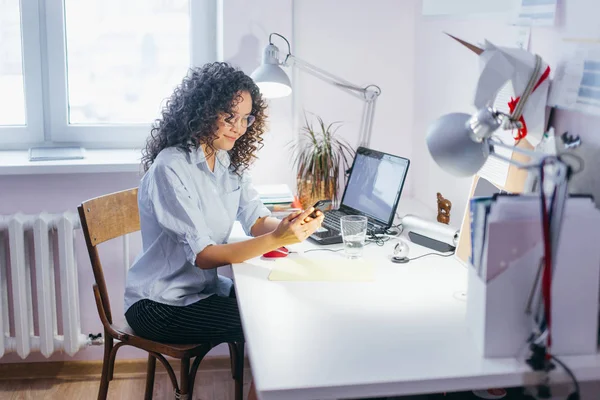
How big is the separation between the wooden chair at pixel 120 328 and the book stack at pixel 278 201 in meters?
0.46

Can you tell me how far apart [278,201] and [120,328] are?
712mm

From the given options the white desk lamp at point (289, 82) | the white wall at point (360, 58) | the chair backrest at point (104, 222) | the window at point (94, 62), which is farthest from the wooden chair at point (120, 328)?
the white wall at point (360, 58)

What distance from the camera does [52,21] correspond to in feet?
9.19

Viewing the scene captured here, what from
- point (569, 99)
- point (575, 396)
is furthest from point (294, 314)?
point (569, 99)

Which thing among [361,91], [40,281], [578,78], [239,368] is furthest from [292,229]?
[40,281]

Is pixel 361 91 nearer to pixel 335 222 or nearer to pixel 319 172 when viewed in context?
pixel 319 172

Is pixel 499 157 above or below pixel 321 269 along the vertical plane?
above

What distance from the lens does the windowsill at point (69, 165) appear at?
2.61 metres

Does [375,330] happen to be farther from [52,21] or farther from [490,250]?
[52,21]

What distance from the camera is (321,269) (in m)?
1.87

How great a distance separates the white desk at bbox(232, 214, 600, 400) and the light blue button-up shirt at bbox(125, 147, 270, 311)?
23cm

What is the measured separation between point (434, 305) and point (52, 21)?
1.96 meters

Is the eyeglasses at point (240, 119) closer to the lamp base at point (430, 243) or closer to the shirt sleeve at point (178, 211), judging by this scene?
the shirt sleeve at point (178, 211)

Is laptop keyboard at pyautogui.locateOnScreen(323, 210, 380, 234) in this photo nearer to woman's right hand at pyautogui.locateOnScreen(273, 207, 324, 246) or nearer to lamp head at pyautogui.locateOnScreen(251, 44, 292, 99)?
woman's right hand at pyautogui.locateOnScreen(273, 207, 324, 246)
